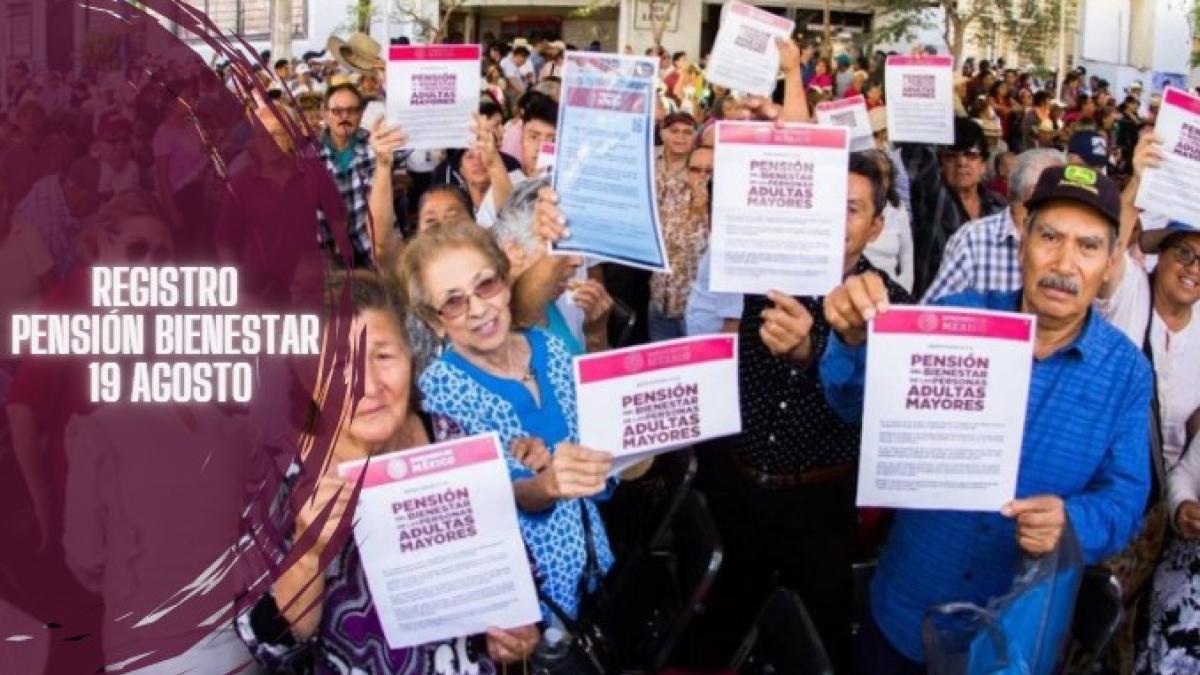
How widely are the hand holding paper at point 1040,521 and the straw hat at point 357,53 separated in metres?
8.59

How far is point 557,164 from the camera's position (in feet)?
10.6

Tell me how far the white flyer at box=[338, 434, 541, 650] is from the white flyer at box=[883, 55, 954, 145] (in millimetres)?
4644

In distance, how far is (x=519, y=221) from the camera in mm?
3721

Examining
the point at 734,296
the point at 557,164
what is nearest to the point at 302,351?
the point at 557,164

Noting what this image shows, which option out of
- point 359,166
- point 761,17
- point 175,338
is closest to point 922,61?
point 761,17

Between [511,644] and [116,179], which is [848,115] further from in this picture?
[511,644]

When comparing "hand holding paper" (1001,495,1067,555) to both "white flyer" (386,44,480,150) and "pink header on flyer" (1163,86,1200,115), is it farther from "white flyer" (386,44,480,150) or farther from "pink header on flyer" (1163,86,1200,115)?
"white flyer" (386,44,480,150)

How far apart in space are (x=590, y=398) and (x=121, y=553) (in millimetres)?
973

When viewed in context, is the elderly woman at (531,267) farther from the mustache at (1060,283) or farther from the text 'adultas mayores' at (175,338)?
the mustache at (1060,283)

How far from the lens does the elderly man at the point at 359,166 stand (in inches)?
198

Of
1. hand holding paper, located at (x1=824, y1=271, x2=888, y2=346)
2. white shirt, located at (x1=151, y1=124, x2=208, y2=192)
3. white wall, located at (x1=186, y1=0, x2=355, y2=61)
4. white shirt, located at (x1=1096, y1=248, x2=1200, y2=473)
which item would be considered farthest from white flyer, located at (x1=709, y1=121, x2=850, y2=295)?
white wall, located at (x1=186, y1=0, x2=355, y2=61)

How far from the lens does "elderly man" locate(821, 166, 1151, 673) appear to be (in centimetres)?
266

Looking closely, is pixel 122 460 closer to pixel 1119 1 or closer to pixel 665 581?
pixel 665 581

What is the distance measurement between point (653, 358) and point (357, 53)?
8.41m
